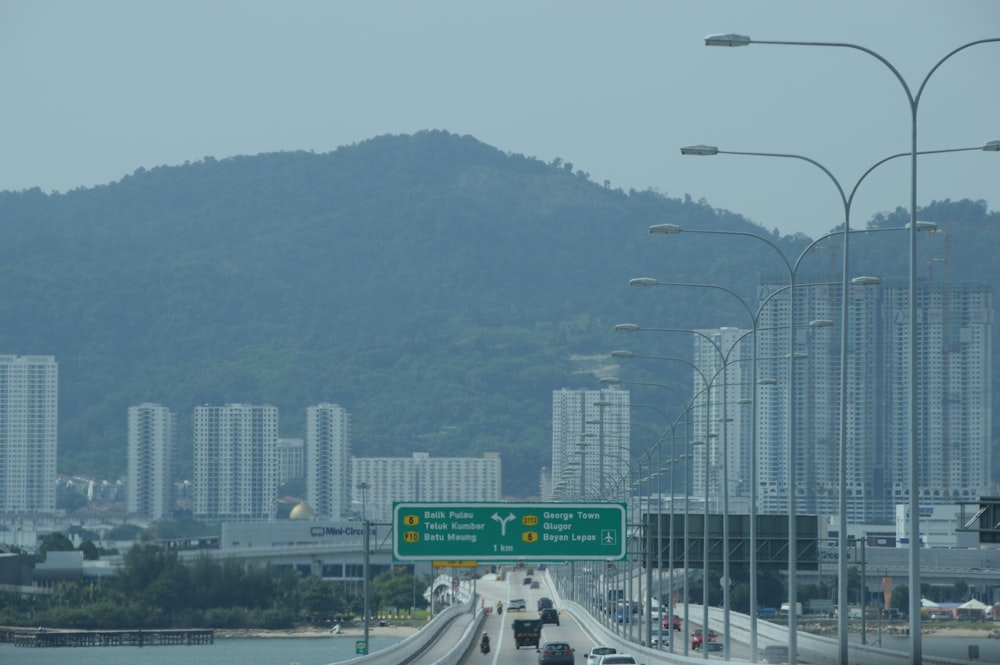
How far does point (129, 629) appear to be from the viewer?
486ft

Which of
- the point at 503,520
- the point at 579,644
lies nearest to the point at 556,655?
the point at 503,520

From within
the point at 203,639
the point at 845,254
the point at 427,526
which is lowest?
the point at 203,639

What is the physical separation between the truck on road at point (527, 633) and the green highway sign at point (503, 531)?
3382cm

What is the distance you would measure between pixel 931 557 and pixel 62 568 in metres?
77.0

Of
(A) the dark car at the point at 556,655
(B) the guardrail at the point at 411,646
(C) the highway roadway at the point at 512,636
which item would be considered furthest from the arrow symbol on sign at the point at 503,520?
(C) the highway roadway at the point at 512,636

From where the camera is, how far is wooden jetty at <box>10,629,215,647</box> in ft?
451

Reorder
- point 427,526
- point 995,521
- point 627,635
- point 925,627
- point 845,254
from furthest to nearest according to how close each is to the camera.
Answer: point 925,627 → point 627,635 → point 427,526 → point 995,521 → point 845,254

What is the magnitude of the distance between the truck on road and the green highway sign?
3382cm

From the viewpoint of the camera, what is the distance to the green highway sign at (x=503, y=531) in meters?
52.0

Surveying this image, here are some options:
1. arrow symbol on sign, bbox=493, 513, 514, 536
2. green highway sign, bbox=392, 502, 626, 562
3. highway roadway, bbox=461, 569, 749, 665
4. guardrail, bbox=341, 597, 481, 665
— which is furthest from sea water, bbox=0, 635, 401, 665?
arrow symbol on sign, bbox=493, 513, 514, 536

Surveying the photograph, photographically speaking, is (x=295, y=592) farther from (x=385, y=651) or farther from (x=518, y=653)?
(x=385, y=651)

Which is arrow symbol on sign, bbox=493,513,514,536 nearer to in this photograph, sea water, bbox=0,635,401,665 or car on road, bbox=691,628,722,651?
car on road, bbox=691,628,722,651

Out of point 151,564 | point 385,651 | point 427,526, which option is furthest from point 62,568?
point 427,526

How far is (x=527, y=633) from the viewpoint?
86.5 meters
